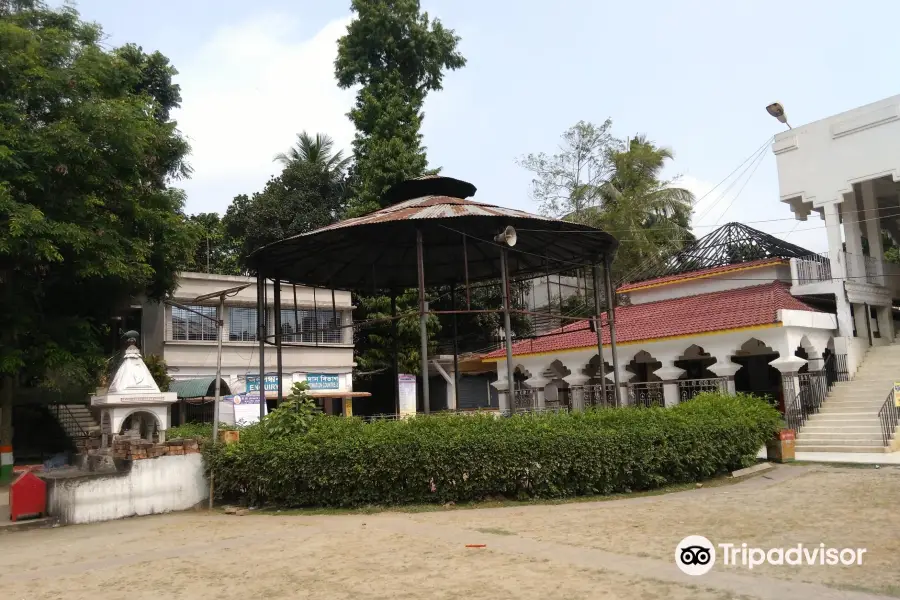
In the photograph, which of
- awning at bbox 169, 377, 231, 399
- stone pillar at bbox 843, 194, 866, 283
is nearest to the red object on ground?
awning at bbox 169, 377, 231, 399

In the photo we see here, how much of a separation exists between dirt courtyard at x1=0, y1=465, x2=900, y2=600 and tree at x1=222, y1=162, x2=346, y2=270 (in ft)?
84.5

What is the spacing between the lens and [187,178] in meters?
29.4

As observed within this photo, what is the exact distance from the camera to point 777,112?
919 inches

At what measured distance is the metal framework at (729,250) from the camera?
23.9 meters

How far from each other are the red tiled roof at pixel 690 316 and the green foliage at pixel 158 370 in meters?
12.7

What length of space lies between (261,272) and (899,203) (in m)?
23.7

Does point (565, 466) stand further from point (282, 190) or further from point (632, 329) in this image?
point (282, 190)

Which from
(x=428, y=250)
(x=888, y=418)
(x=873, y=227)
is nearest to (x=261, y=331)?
(x=428, y=250)

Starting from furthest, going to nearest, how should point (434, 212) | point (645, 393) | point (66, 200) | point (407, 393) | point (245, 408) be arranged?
point (407, 393), point (645, 393), point (245, 408), point (66, 200), point (434, 212)

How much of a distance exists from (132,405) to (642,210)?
28990mm

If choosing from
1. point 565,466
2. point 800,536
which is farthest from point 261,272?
point 800,536

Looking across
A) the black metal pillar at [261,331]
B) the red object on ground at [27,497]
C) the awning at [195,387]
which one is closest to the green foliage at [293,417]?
the black metal pillar at [261,331]

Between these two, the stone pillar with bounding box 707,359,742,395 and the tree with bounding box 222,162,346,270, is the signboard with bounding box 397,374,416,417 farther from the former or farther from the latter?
the tree with bounding box 222,162,346,270

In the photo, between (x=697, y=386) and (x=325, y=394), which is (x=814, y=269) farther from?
(x=325, y=394)
